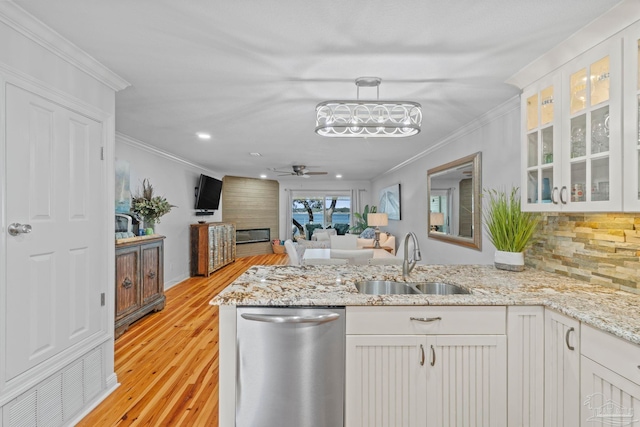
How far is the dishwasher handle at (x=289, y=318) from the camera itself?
1550 mm

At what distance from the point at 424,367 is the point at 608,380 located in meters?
0.72

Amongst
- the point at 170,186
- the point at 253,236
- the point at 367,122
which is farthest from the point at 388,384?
the point at 253,236

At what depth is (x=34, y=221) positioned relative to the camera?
1.67 meters

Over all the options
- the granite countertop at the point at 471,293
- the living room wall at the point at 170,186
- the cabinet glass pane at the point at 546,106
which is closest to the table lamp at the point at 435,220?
the granite countertop at the point at 471,293

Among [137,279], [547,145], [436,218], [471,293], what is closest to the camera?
[471,293]

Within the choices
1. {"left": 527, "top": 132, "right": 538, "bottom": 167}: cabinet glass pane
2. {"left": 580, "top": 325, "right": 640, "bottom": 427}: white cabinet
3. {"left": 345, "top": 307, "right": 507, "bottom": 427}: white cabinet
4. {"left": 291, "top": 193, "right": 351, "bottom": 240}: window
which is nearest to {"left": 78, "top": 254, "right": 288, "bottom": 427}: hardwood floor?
{"left": 345, "top": 307, "right": 507, "bottom": 427}: white cabinet

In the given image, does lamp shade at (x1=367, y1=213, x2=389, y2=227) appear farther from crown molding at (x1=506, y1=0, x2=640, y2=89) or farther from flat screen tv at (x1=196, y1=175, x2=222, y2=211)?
crown molding at (x1=506, y1=0, x2=640, y2=89)

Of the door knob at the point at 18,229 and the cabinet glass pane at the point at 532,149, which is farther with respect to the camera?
the cabinet glass pane at the point at 532,149

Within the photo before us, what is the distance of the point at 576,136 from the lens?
176 centimetres

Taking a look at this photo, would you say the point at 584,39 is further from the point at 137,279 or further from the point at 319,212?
the point at 319,212

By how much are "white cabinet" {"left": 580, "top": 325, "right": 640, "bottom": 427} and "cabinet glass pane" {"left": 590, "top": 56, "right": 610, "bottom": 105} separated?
1138 mm

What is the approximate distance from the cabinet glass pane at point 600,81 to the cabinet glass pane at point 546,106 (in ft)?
0.97

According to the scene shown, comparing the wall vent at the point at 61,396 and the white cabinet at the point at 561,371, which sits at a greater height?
the white cabinet at the point at 561,371

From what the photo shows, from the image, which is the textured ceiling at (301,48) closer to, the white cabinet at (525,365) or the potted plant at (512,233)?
the potted plant at (512,233)
